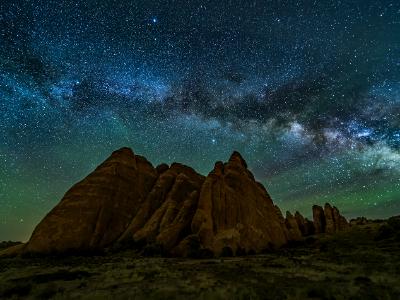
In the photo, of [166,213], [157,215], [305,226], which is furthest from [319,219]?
[157,215]

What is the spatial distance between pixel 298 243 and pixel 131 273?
41583 millimetres

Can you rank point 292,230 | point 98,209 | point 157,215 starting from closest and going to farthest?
point 98,209 → point 157,215 → point 292,230

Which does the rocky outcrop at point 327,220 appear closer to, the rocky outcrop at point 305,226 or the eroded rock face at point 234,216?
the rocky outcrop at point 305,226

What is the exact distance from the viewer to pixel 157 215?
4647cm

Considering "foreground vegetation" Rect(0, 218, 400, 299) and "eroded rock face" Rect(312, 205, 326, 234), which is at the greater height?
"eroded rock face" Rect(312, 205, 326, 234)

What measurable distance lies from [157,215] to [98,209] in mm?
8830

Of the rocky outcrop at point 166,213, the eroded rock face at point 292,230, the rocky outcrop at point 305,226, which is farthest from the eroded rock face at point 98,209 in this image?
the rocky outcrop at point 305,226

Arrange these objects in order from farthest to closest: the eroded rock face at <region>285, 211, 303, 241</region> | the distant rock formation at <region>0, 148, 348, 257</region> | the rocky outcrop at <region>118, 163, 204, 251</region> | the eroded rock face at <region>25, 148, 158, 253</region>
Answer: the eroded rock face at <region>285, 211, 303, 241</region> → the rocky outcrop at <region>118, 163, 204, 251</region> → the eroded rock face at <region>25, 148, 158, 253</region> → the distant rock formation at <region>0, 148, 348, 257</region>

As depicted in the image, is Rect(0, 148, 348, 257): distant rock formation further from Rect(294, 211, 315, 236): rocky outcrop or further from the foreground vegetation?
Rect(294, 211, 315, 236): rocky outcrop

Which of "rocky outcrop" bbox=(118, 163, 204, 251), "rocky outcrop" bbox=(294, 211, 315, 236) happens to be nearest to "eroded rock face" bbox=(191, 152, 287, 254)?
"rocky outcrop" bbox=(118, 163, 204, 251)

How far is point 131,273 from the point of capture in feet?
73.9

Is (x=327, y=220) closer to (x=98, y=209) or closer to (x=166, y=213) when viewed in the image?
(x=166, y=213)

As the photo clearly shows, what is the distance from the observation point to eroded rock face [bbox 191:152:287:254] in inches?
1560

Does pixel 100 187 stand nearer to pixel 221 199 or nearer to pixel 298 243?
pixel 221 199
